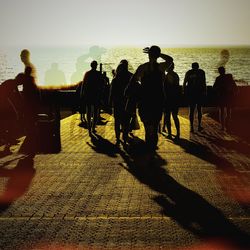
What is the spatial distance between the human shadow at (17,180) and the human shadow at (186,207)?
1.67m

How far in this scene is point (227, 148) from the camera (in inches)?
431

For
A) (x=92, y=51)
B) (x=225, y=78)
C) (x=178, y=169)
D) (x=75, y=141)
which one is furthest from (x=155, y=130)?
(x=92, y=51)

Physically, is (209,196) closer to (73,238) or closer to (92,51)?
(73,238)

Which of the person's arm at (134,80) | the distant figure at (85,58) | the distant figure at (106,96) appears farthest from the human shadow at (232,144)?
the distant figure at (106,96)

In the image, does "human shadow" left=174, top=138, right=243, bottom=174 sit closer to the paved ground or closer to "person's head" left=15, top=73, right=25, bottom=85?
the paved ground

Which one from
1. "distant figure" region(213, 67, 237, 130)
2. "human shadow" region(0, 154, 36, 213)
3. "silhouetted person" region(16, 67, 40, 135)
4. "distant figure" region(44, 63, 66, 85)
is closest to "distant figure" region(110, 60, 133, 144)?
"silhouetted person" region(16, 67, 40, 135)

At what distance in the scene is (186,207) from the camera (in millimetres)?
6230

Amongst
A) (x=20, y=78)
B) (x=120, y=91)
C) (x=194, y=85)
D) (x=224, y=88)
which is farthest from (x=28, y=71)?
(x=224, y=88)

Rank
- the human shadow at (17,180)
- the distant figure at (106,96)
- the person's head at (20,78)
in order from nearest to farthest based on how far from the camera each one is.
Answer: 1. the human shadow at (17,180)
2. the person's head at (20,78)
3. the distant figure at (106,96)

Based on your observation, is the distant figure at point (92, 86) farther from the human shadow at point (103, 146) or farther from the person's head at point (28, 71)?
the person's head at point (28, 71)

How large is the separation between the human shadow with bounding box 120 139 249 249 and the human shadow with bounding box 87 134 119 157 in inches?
57.9

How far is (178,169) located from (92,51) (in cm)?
780

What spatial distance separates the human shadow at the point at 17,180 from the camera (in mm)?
6809

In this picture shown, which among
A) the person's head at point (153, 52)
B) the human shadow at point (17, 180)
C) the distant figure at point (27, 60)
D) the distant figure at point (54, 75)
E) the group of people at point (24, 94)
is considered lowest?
the human shadow at point (17, 180)
